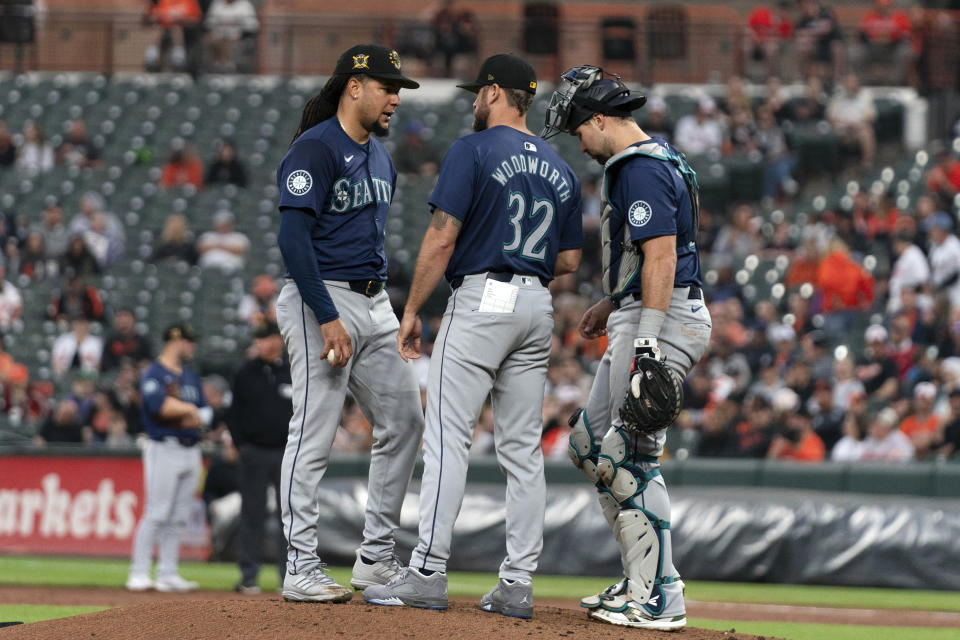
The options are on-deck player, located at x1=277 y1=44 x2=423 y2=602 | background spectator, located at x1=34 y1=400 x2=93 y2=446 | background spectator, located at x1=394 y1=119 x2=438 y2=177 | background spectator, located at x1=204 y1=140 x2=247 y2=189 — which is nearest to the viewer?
on-deck player, located at x1=277 y1=44 x2=423 y2=602

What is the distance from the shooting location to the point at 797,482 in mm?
12727

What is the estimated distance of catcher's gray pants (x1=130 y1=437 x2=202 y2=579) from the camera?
10773 millimetres

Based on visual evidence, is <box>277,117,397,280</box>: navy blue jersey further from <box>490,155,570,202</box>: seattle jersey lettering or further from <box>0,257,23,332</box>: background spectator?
<box>0,257,23,332</box>: background spectator

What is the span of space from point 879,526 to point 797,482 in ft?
3.93

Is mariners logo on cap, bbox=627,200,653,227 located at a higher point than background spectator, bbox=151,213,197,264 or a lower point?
higher

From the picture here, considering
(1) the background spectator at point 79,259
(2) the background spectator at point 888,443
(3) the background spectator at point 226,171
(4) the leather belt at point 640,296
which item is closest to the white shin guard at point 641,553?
(4) the leather belt at point 640,296

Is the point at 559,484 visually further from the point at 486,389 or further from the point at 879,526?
the point at 486,389

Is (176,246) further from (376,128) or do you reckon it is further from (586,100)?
(586,100)

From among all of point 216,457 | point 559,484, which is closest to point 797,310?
point 559,484

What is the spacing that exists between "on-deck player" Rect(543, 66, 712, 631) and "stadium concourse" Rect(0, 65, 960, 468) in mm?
7300

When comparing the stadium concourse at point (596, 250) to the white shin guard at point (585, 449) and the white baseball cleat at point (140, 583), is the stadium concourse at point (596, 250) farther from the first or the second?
the white shin guard at point (585, 449)

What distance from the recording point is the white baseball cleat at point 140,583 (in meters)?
10.6

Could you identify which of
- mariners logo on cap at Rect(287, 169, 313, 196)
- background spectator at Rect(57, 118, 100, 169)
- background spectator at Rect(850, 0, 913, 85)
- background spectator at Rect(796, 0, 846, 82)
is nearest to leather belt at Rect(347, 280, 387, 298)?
mariners logo on cap at Rect(287, 169, 313, 196)

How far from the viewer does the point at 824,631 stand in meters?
8.45
